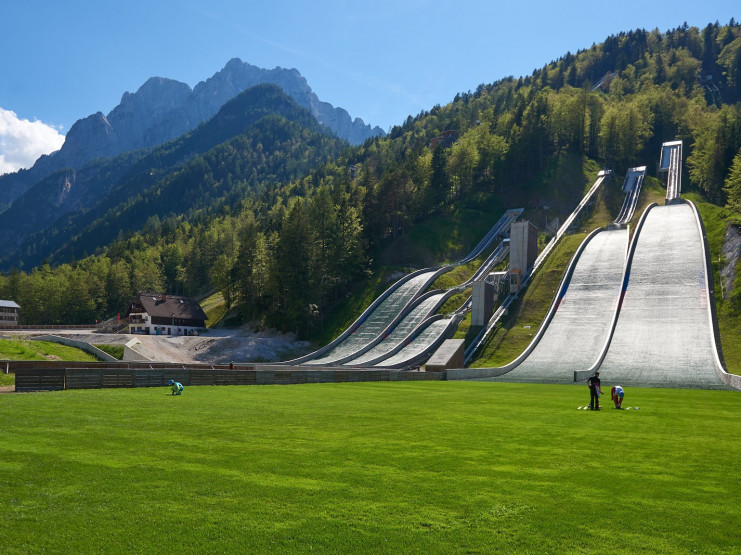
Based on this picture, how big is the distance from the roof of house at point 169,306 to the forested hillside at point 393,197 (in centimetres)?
664

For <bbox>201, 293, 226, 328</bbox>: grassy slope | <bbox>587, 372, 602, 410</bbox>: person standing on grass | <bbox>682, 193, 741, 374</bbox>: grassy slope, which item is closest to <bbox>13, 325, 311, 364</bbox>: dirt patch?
<bbox>201, 293, 226, 328</bbox>: grassy slope

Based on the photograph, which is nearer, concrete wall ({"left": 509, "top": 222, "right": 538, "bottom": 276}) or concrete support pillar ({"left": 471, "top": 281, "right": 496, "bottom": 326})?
concrete support pillar ({"left": 471, "top": 281, "right": 496, "bottom": 326})

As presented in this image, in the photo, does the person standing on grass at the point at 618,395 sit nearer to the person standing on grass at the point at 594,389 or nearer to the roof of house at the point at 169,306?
the person standing on grass at the point at 594,389

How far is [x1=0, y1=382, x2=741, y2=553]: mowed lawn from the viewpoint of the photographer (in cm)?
781

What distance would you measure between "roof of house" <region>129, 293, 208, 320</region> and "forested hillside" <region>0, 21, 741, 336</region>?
21.8ft

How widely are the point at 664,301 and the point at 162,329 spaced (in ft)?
247

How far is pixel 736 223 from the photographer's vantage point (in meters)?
60.9

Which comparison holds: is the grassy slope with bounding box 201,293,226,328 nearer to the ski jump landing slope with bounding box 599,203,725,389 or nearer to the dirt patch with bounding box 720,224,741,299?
the ski jump landing slope with bounding box 599,203,725,389

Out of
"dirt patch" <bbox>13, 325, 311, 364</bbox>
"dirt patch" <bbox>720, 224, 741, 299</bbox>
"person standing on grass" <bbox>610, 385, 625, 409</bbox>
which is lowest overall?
"dirt patch" <bbox>13, 325, 311, 364</bbox>

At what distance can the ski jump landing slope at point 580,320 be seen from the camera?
46.7 meters

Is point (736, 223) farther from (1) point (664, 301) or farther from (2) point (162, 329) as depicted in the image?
(2) point (162, 329)

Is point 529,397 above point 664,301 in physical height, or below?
below

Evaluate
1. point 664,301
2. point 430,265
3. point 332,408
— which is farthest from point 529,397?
point 430,265

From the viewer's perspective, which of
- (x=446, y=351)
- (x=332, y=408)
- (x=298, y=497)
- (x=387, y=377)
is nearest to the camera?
(x=298, y=497)
